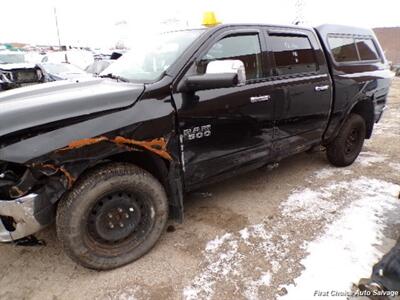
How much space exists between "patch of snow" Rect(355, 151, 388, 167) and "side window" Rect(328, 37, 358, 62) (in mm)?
1520

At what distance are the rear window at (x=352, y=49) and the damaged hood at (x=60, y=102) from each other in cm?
276

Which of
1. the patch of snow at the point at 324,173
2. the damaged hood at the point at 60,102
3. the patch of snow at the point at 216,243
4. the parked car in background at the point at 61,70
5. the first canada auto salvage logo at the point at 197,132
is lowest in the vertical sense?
Result: the patch of snow at the point at 324,173

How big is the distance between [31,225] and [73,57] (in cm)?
2057

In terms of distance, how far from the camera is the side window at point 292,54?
3346 millimetres

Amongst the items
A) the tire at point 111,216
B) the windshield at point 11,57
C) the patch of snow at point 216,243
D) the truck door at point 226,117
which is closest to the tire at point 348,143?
the truck door at point 226,117

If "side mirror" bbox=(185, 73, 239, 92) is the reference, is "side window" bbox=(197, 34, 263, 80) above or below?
above

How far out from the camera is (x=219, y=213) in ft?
11.2

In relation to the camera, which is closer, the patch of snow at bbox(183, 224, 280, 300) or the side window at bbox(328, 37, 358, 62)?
the patch of snow at bbox(183, 224, 280, 300)

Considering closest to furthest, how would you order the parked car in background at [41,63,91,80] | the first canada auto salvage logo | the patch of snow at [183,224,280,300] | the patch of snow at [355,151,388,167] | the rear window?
the patch of snow at [183,224,280,300] < the first canada auto salvage logo < the rear window < the patch of snow at [355,151,388,167] < the parked car in background at [41,63,91,80]

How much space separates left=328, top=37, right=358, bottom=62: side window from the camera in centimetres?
408

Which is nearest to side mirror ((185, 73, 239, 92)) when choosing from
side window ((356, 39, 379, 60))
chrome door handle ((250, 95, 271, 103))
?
chrome door handle ((250, 95, 271, 103))

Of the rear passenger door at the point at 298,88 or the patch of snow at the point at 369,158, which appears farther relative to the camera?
the patch of snow at the point at 369,158

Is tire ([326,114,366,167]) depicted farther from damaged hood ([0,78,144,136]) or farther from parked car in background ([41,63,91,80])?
parked car in background ([41,63,91,80])

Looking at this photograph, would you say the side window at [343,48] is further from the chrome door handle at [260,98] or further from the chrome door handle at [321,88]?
the chrome door handle at [260,98]
